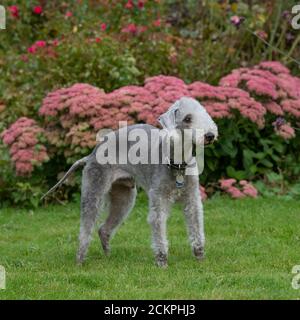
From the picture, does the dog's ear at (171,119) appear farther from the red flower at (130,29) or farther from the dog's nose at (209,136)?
the red flower at (130,29)

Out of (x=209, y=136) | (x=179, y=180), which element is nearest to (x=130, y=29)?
(x=179, y=180)

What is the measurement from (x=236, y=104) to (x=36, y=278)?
3887 millimetres

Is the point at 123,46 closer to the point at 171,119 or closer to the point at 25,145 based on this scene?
the point at 25,145

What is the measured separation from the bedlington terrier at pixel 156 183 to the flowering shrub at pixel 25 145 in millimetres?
2346

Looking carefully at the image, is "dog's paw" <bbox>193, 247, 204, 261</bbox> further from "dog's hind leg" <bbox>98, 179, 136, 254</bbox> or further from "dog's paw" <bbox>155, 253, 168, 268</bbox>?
"dog's hind leg" <bbox>98, 179, 136, 254</bbox>

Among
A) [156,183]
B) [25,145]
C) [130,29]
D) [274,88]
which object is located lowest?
[156,183]

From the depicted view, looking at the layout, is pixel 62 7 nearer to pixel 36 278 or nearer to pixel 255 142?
pixel 255 142

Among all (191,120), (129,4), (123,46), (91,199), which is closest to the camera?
(191,120)

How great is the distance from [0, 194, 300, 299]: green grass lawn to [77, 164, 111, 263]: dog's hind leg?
197 mm

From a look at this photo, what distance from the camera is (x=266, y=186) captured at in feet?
29.8

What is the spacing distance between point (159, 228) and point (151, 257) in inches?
23.7

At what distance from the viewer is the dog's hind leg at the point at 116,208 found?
264 inches

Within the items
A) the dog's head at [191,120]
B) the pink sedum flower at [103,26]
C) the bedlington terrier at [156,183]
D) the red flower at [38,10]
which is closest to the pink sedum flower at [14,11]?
the red flower at [38,10]

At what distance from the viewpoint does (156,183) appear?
6.07 m
